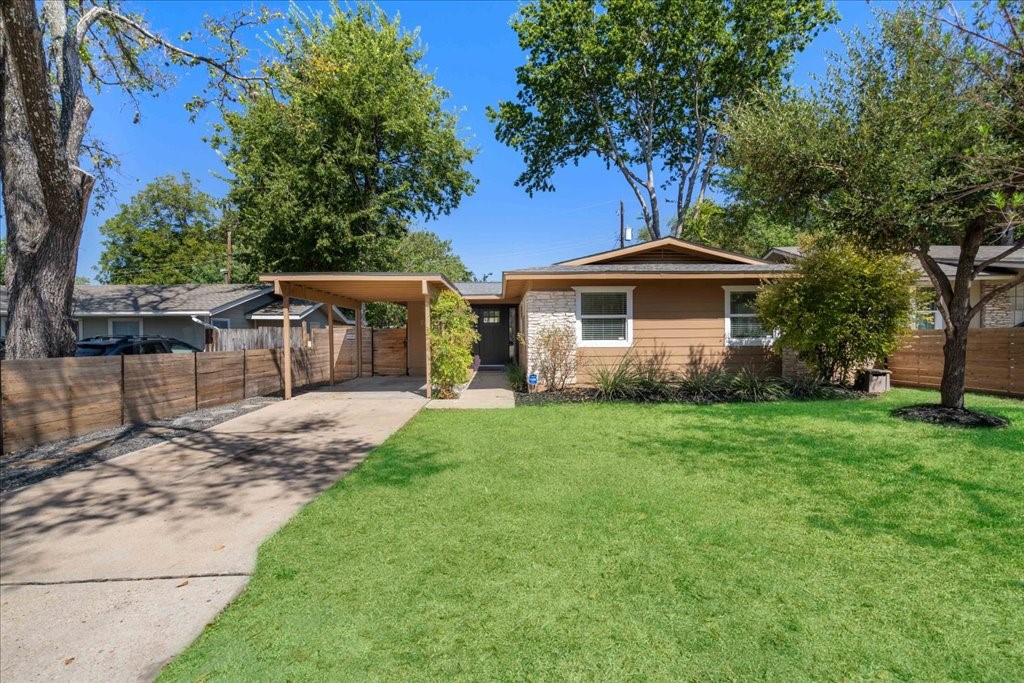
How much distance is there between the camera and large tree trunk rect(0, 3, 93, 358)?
7.74 m

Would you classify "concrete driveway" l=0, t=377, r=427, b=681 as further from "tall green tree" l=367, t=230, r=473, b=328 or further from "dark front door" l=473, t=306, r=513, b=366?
"tall green tree" l=367, t=230, r=473, b=328

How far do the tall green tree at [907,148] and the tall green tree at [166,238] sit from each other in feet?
114

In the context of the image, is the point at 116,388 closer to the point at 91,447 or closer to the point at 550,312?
the point at 91,447

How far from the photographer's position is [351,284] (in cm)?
1123

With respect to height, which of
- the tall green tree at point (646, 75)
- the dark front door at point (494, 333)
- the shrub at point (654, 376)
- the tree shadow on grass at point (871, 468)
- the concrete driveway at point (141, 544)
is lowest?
the concrete driveway at point (141, 544)

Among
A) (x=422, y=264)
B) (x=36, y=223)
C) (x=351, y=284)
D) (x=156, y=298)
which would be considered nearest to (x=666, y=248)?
(x=351, y=284)

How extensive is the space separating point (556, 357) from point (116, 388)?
784cm

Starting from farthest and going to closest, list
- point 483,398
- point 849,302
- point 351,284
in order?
point 351,284 < point 483,398 < point 849,302

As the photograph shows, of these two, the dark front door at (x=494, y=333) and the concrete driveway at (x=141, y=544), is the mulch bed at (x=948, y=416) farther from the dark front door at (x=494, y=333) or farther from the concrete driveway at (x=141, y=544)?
the dark front door at (x=494, y=333)

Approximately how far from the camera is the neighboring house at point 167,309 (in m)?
17.8

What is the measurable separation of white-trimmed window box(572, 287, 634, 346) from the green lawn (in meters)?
5.94

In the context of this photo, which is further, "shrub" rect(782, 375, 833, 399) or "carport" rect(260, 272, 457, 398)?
"carport" rect(260, 272, 457, 398)

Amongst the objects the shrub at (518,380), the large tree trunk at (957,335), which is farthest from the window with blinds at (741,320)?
the shrub at (518,380)

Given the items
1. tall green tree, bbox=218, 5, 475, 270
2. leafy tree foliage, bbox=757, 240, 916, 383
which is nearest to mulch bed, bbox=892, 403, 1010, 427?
leafy tree foliage, bbox=757, 240, 916, 383
